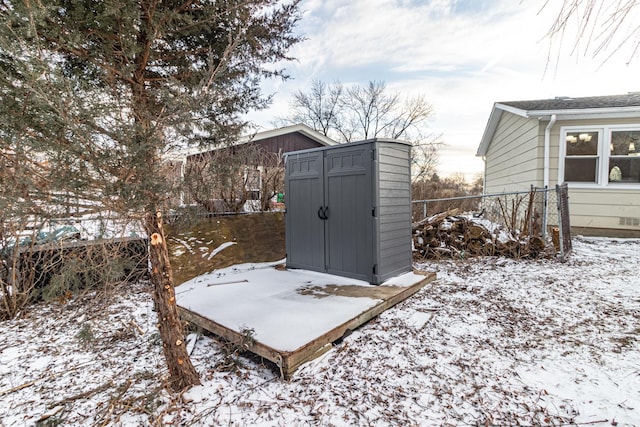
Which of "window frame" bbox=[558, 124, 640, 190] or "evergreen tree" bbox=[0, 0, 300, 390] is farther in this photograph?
"window frame" bbox=[558, 124, 640, 190]

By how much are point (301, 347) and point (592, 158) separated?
25.5 ft

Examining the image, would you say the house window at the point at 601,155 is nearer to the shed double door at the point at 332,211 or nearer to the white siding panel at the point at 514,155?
the white siding panel at the point at 514,155

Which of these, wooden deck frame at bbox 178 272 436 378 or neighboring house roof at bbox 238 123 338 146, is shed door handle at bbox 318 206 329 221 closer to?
wooden deck frame at bbox 178 272 436 378

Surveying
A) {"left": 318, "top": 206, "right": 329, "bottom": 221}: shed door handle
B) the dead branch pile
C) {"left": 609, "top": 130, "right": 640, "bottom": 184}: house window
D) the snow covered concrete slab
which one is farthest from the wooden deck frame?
{"left": 609, "top": 130, "right": 640, "bottom": 184}: house window

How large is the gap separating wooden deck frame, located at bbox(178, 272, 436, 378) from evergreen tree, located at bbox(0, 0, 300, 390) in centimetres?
47

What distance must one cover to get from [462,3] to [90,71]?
4.87 m

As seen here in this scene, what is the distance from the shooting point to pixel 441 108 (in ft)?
61.7

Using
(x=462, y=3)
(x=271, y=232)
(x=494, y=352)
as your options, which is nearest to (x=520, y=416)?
(x=494, y=352)

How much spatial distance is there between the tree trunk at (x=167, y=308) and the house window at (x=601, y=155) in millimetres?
7845

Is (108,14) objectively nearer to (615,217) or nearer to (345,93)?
(615,217)

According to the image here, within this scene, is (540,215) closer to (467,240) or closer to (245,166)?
(467,240)

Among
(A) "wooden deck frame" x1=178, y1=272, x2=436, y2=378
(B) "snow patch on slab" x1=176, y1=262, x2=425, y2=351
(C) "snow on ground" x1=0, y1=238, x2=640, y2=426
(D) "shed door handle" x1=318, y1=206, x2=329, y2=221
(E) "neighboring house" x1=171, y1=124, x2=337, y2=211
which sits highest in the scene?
(E) "neighboring house" x1=171, y1=124, x2=337, y2=211

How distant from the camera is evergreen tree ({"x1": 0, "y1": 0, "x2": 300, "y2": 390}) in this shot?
1.30 m

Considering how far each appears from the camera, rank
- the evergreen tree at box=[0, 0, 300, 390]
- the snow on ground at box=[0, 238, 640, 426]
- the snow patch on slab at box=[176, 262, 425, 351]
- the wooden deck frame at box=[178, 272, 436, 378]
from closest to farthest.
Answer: the evergreen tree at box=[0, 0, 300, 390] < the snow on ground at box=[0, 238, 640, 426] < the wooden deck frame at box=[178, 272, 436, 378] < the snow patch on slab at box=[176, 262, 425, 351]
